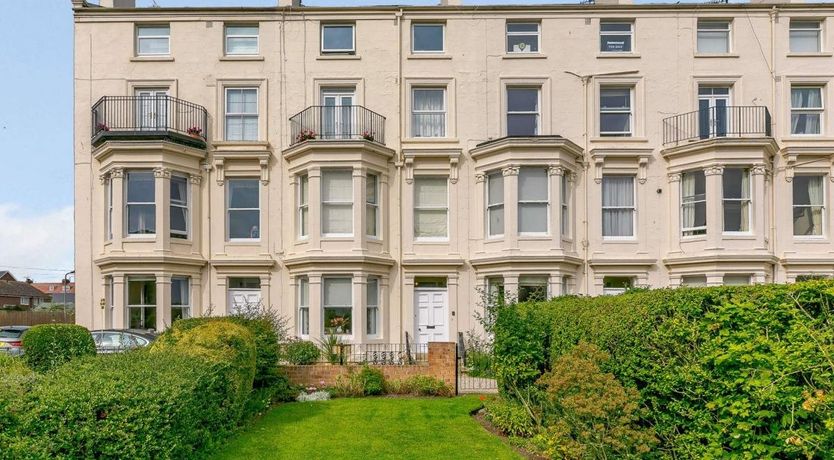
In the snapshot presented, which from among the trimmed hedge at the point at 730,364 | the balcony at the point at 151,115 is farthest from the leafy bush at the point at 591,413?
the balcony at the point at 151,115

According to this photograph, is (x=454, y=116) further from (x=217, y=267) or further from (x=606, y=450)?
(x=606, y=450)

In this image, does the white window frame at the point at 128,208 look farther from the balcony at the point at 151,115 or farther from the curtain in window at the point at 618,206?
the curtain in window at the point at 618,206

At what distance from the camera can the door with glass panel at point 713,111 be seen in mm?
20391

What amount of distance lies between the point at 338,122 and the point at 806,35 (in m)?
17.3

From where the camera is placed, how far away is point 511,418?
34.4 ft

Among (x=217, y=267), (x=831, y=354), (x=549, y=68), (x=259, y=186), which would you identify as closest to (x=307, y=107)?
(x=259, y=186)

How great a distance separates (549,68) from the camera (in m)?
20.8

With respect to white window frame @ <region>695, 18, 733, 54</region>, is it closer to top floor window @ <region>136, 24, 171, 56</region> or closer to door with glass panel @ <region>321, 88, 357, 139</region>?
door with glass panel @ <region>321, 88, 357, 139</region>

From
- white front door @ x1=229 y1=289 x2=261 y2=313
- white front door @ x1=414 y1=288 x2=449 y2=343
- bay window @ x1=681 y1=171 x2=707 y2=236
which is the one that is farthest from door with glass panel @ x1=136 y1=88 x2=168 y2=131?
bay window @ x1=681 y1=171 x2=707 y2=236

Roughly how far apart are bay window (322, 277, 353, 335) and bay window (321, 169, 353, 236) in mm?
1669

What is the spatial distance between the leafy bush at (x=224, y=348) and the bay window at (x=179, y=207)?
938cm

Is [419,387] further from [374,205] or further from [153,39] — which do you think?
[153,39]

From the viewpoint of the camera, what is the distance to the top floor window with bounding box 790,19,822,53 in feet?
68.6

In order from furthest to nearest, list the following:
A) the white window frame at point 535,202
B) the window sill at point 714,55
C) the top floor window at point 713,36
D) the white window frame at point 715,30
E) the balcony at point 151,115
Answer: the top floor window at point 713,36, the white window frame at point 715,30, the window sill at point 714,55, the balcony at point 151,115, the white window frame at point 535,202
